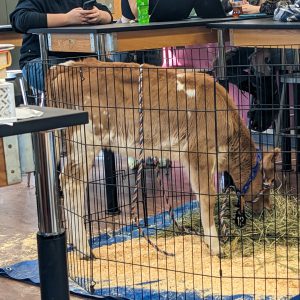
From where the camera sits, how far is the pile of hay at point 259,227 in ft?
11.5

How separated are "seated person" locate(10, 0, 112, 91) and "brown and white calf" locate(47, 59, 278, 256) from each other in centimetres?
71

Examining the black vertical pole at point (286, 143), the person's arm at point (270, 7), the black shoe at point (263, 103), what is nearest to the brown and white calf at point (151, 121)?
the black shoe at point (263, 103)

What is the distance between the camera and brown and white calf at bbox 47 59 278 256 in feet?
11.1

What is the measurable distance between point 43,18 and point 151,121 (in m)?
1.45

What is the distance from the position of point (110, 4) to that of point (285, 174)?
5.01 m

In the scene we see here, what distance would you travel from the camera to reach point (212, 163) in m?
3.42

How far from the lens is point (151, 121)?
340 cm

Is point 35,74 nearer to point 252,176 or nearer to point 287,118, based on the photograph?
point 252,176

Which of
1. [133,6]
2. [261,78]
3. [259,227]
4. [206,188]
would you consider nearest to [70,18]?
[133,6]

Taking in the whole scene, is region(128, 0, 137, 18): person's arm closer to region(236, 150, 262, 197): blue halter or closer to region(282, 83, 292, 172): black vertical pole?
region(282, 83, 292, 172): black vertical pole

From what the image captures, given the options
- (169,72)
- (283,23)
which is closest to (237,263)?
(169,72)

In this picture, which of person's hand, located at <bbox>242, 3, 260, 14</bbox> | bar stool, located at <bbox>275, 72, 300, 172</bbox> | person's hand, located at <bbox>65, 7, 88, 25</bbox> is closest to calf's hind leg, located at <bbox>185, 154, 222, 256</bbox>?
bar stool, located at <bbox>275, 72, 300, 172</bbox>

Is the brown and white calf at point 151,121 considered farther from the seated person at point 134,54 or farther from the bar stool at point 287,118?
the bar stool at point 287,118

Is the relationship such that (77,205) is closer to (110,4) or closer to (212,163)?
(212,163)
